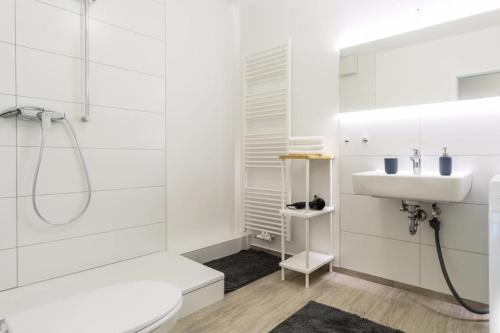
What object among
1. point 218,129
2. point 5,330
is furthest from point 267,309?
point 218,129

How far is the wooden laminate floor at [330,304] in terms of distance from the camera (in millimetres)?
1658

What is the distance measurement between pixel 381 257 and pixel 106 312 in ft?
6.07

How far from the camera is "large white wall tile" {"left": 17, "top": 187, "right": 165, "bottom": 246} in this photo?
174 cm

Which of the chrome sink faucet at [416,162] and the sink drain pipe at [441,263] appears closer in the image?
the sink drain pipe at [441,263]

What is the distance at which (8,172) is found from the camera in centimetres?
166

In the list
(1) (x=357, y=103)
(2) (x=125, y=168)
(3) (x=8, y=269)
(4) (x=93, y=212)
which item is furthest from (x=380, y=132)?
(3) (x=8, y=269)

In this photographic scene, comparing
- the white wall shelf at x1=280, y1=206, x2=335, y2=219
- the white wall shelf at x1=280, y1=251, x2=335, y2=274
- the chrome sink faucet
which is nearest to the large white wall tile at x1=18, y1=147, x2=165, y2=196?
the white wall shelf at x1=280, y1=206, x2=335, y2=219

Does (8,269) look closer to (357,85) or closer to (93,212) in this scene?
(93,212)

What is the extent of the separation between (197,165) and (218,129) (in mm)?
430

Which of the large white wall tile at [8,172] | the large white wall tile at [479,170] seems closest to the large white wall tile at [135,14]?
the large white wall tile at [8,172]

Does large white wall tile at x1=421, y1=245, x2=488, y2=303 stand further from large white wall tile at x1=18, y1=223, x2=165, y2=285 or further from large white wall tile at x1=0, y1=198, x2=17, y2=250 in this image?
large white wall tile at x1=0, y1=198, x2=17, y2=250

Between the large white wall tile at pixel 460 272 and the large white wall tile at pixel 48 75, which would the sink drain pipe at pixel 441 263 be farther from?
the large white wall tile at pixel 48 75

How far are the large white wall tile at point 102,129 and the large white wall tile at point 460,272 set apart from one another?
211cm

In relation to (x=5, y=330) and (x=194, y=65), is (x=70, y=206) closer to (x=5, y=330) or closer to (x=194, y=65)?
(x=5, y=330)
